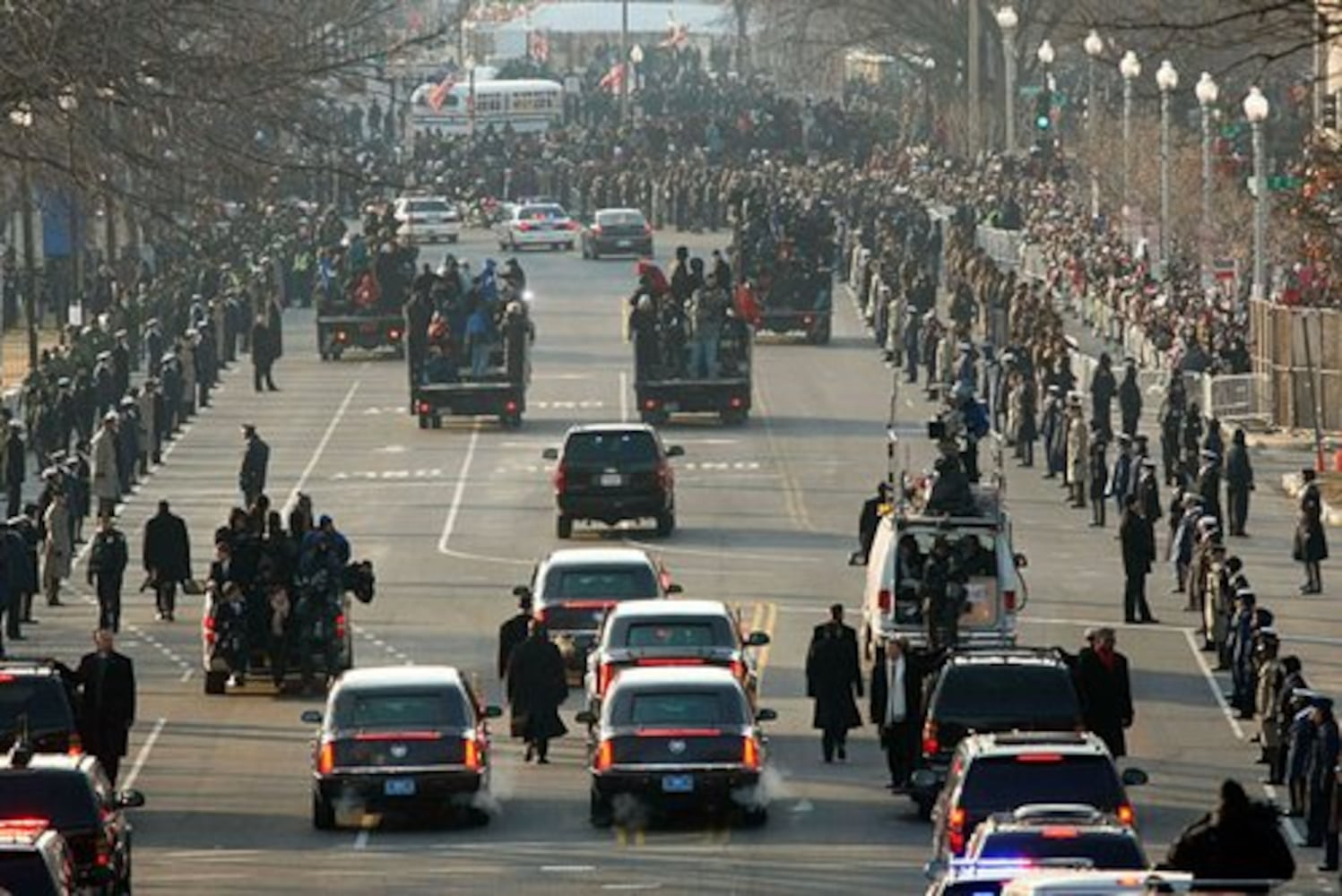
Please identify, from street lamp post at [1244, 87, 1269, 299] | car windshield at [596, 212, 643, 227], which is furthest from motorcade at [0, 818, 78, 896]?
car windshield at [596, 212, 643, 227]

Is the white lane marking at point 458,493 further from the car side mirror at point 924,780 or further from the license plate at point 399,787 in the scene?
the car side mirror at point 924,780

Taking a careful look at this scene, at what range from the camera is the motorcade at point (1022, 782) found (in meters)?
31.4

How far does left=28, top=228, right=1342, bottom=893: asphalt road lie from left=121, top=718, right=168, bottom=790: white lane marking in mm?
80

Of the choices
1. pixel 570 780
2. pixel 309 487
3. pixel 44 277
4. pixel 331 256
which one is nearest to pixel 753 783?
pixel 570 780

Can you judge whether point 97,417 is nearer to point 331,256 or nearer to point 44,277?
point 331,256

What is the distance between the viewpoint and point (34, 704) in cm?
3694

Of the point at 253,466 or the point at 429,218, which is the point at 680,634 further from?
the point at 429,218

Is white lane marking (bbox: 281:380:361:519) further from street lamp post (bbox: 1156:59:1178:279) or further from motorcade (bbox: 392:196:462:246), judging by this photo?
motorcade (bbox: 392:196:462:246)

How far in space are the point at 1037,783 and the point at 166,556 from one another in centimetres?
1973

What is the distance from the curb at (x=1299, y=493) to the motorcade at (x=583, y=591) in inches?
545

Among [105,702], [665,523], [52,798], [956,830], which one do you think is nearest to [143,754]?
[105,702]

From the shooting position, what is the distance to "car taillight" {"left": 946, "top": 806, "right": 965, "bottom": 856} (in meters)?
31.2

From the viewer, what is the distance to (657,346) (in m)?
67.7

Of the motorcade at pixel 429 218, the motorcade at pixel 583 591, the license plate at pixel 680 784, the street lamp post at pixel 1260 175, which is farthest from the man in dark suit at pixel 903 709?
the motorcade at pixel 429 218
